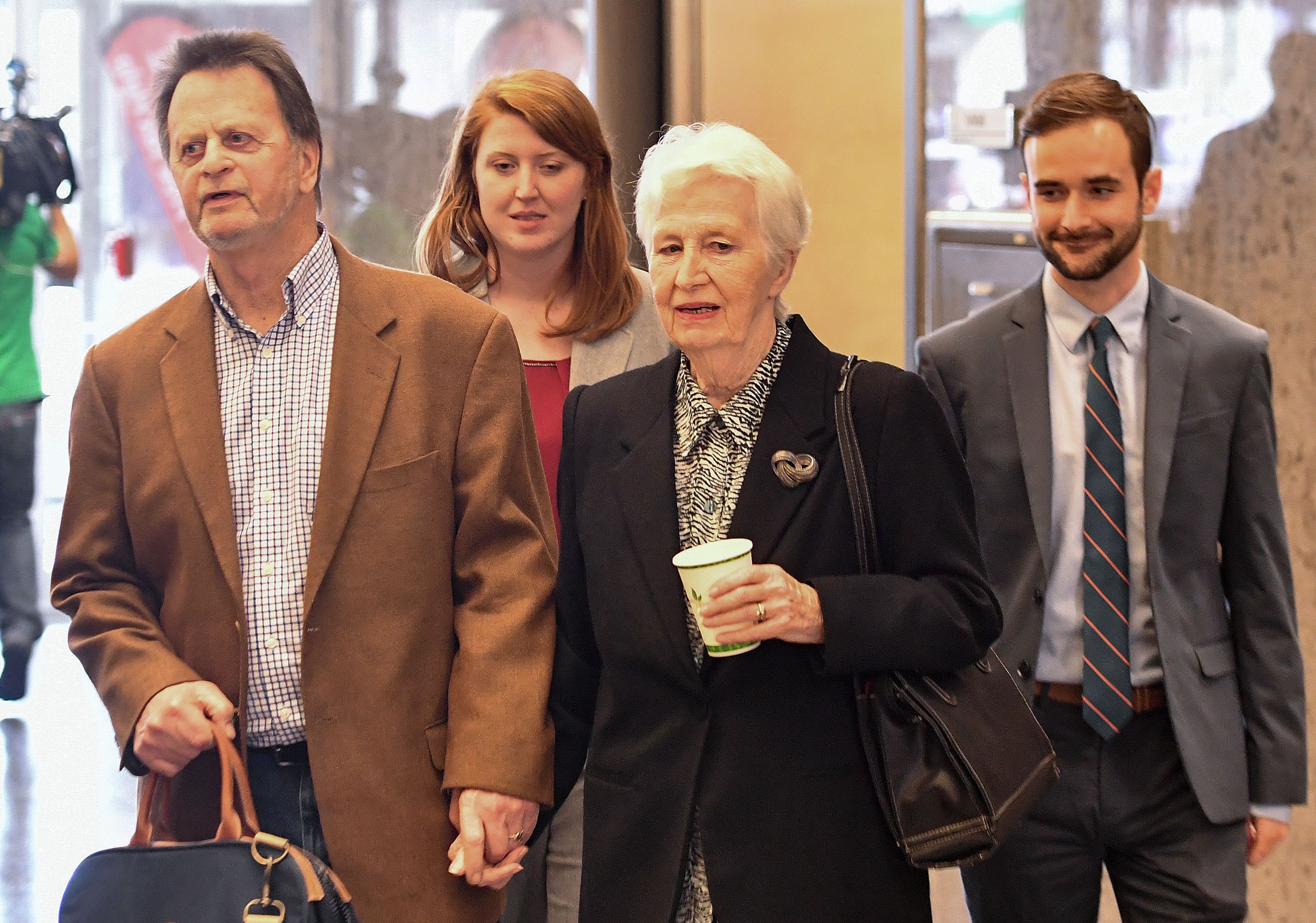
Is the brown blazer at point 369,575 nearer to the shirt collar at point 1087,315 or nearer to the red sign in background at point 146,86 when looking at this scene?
the shirt collar at point 1087,315

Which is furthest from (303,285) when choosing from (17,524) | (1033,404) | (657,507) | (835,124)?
(17,524)

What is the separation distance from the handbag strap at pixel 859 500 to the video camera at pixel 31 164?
4.90 m

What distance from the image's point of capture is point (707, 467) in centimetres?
212

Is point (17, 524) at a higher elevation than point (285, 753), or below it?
below

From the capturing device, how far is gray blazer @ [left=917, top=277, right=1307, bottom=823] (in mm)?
2584

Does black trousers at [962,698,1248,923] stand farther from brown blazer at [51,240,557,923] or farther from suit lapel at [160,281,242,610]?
suit lapel at [160,281,242,610]

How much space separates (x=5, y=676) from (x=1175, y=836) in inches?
197

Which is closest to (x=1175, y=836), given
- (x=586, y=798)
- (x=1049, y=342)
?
(x=1049, y=342)

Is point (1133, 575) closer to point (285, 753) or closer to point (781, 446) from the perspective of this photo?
point (781, 446)

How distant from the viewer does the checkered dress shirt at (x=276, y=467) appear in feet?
6.89

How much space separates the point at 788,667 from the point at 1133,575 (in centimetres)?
88

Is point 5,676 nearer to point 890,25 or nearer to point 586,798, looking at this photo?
point 890,25

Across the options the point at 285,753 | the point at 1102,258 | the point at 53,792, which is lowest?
the point at 53,792

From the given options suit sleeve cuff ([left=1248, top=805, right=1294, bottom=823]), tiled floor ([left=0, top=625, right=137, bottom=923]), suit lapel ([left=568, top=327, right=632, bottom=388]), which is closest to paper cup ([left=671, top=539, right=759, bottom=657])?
suit lapel ([left=568, top=327, right=632, bottom=388])
